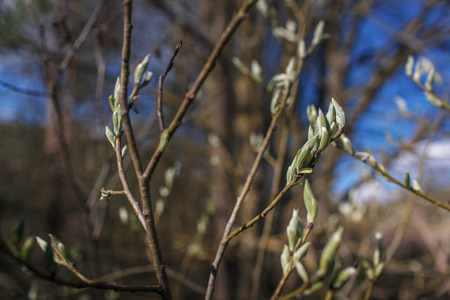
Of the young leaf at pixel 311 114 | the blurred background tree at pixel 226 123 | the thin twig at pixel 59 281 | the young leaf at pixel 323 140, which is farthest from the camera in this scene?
the blurred background tree at pixel 226 123

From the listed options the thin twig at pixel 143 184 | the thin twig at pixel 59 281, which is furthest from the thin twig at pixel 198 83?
the thin twig at pixel 59 281

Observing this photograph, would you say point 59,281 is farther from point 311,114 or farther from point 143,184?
point 311,114

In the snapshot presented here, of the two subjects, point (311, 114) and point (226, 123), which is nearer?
point (311, 114)

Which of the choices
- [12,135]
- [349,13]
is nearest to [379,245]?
[349,13]

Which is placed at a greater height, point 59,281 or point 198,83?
point 198,83

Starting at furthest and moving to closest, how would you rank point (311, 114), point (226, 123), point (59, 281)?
point (226, 123)
point (311, 114)
point (59, 281)

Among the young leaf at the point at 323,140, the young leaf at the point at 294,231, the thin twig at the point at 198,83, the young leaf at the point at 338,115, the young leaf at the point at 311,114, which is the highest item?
the thin twig at the point at 198,83

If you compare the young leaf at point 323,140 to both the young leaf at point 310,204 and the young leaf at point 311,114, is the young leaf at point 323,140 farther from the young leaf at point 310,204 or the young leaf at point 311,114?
the young leaf at point 311,114

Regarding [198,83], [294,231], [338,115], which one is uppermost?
[198,83]

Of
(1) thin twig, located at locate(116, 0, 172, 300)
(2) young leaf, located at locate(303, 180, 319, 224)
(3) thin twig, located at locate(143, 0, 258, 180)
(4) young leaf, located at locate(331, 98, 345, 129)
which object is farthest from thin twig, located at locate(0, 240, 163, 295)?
(4) young leaf, located at locate(331, 98, 345, 129)

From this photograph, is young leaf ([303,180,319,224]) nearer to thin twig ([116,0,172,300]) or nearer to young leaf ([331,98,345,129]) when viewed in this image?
young leaf ([331,98,345,129])

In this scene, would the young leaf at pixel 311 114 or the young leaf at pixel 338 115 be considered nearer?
the young leaf at pixel 338 115

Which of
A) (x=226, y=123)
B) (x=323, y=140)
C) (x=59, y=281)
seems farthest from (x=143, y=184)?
(x=226, y=123)

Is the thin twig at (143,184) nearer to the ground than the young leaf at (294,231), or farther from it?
farther from it
